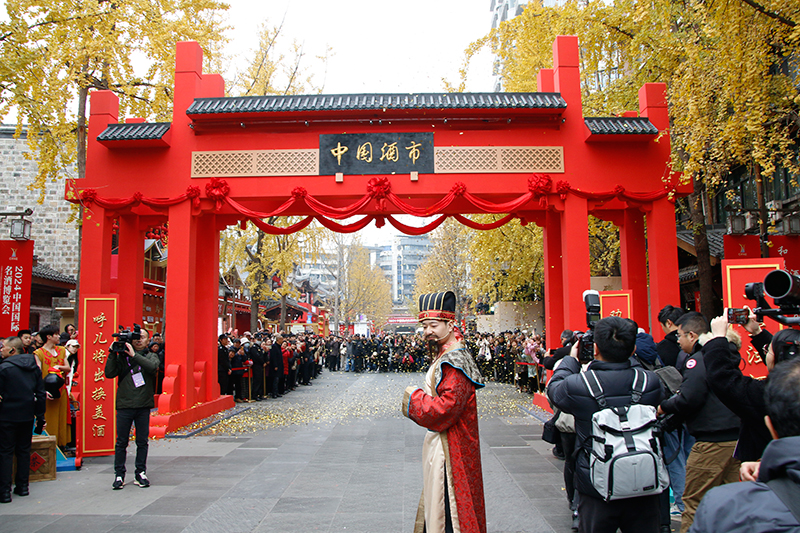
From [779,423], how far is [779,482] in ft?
0.97

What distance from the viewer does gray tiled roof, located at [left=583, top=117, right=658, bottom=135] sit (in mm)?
10531

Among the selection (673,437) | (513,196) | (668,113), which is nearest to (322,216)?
(513,196)

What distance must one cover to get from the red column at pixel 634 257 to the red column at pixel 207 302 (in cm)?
867

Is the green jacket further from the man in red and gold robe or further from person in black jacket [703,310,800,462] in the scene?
person in black jacket [703,310,800,462]

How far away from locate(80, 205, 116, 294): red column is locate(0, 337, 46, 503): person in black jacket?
452cm

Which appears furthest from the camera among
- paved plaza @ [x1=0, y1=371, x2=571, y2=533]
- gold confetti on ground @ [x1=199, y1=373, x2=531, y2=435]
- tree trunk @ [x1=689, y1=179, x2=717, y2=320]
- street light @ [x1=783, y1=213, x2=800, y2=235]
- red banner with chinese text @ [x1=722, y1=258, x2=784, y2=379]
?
tree trunk @ [x1=689, y1=179, x2=717, y2=320]

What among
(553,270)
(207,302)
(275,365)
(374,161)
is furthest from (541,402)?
(275,365)

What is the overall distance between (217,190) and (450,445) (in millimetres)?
8657

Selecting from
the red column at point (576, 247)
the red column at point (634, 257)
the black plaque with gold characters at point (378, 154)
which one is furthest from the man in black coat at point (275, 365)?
the red column at point (634, 257)

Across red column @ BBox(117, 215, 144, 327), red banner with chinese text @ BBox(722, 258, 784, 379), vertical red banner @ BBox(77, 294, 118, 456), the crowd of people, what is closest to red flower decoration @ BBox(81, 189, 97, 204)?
red column @ BBox(117, 215, 144, 327)

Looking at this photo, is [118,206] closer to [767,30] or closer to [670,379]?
[670,379]

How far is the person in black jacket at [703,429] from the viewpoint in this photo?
12.4 ft

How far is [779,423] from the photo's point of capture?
1730 mm

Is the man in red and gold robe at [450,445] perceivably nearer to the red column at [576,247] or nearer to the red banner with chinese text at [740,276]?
the red banner with chinese text at [740,276]
